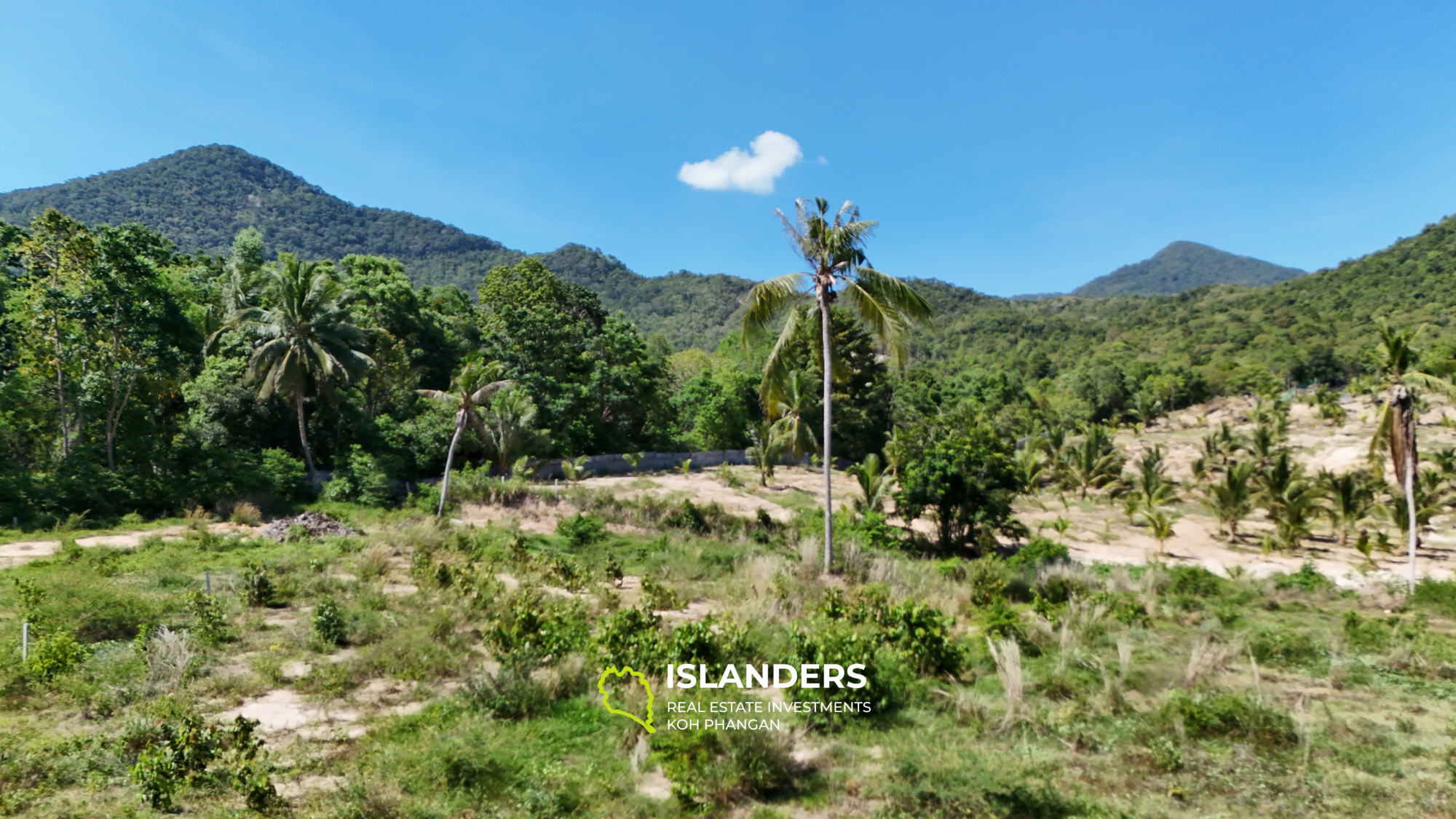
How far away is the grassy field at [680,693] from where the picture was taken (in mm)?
5371

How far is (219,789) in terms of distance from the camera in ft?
17.5

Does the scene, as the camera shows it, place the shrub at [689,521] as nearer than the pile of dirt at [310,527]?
No

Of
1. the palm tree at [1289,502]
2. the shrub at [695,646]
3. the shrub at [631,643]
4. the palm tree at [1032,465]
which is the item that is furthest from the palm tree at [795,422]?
the shrub at [695,646]

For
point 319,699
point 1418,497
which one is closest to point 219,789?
point 319,699

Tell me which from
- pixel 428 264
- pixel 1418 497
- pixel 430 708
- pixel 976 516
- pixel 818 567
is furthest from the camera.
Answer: pixel 428 264

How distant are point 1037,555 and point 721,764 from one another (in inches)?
475

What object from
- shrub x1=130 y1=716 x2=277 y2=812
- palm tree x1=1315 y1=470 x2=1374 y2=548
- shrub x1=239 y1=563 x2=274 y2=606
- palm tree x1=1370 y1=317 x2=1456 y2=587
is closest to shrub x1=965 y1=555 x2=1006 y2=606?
palm tree x1=1370 y1=317 x2=1456 y2=587

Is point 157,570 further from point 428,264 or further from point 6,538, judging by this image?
point 428,264

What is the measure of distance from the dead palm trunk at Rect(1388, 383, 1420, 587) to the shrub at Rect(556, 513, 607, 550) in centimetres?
1841

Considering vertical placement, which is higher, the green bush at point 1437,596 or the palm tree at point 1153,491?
the palm tree at point 1153,491

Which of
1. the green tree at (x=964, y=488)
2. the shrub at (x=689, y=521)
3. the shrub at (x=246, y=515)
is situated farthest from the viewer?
the shrub at (x=689, y=521)

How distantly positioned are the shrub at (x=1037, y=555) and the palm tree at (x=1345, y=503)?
14498 millimetres

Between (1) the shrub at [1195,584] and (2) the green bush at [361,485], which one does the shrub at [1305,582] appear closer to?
(1) the shrub at [1195,584]

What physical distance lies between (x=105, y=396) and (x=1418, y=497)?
140 ft
